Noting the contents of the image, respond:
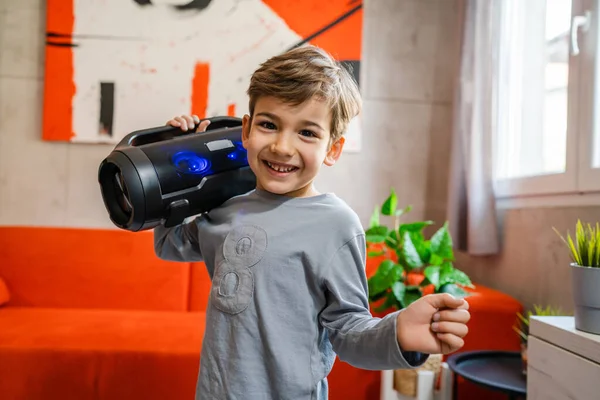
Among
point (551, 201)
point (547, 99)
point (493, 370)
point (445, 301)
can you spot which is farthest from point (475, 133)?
point (445, 301)

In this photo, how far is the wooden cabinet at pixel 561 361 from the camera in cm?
101

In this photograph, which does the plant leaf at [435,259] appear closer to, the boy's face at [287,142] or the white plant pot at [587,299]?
the white plant pot at [587,299]

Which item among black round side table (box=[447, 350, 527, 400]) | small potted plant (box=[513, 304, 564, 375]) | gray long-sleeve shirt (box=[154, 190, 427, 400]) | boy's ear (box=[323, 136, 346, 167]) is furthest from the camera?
small potted plant (box=[513, 304, 564, 375])

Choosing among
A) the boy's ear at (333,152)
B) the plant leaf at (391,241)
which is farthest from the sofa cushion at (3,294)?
the boy's ear at (333,152)

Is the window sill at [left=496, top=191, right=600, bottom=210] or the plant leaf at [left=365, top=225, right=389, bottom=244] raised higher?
the window sill at [left=496, top=191, right=600, bottom=210]

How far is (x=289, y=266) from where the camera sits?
81cm

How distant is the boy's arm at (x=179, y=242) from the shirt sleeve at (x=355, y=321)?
311 mm

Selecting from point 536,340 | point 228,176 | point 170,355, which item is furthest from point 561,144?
point 170,355

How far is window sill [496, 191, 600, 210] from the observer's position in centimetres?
156

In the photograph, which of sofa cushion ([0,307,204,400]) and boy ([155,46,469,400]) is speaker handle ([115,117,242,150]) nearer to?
boy ([155,46,469,400])

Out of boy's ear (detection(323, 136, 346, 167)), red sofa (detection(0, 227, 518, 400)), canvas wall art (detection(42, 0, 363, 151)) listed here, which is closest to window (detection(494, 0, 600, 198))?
red sofa (detection(0, 227, 518, 400))

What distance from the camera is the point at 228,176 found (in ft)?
3.19

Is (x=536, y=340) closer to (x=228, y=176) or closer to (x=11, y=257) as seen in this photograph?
(x=228, y=176)

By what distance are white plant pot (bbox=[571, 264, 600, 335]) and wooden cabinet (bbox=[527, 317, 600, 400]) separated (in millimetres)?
23
